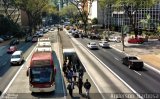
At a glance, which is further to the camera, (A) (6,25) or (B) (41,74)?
(A) (6,25)

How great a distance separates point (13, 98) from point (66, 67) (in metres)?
10.6

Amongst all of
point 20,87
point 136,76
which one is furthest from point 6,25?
point 20,87

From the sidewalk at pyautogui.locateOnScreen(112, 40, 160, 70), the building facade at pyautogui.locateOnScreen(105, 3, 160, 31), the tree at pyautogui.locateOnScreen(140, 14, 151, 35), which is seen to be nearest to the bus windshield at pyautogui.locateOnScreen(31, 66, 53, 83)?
the sidewalk at pyautogui.locateOnScreen(112, 40, 160, 70)

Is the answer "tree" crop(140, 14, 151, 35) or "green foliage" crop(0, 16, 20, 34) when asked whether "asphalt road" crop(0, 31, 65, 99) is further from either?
"tree" crop(140, 14, 151, 35)

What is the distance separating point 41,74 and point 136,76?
1263 centimetres

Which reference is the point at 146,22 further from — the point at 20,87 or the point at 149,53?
the point at 20,87

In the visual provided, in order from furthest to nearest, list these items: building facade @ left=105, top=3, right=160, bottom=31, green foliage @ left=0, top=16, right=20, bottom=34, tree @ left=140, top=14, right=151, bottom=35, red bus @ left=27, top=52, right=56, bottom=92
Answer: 1. building facade @ left=105, top=3, right=160, bottom=31
2. tree @ left=140, top=14, right=151, bottom=35
3. green foliage @ left=0, top=16, right=20, bottom=34
4. red bus @ left=27, top=52, right=56, bottom=92

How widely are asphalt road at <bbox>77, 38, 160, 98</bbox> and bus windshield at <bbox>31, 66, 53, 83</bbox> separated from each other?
7.87m

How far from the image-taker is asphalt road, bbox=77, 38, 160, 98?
1331 inches

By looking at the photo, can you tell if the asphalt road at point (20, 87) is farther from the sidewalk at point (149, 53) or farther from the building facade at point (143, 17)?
the building facade at point (143, 17)

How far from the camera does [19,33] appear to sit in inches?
4277

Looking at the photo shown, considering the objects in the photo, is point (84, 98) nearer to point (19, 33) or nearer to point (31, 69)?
point (31, 69)

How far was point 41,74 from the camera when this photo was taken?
106ft

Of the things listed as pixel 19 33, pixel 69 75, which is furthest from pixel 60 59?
pixel 19 33
